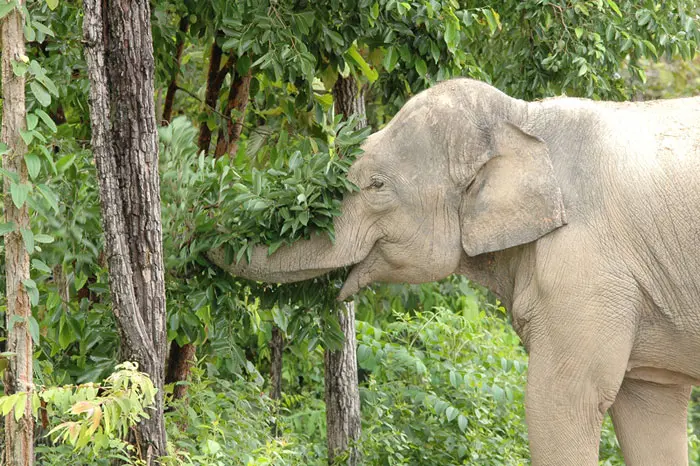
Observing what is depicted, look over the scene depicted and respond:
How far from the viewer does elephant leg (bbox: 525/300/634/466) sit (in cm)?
461

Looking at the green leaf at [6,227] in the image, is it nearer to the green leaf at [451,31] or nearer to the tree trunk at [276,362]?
the green leaf at [451,31]

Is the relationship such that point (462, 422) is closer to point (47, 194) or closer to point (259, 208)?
point (259, 208)

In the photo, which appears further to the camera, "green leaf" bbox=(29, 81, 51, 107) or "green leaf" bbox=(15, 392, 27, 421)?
"green leaf" bbox=(29, 81, 51, 107)

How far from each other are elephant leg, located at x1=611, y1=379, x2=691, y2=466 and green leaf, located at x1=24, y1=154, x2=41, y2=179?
2947 millimetres

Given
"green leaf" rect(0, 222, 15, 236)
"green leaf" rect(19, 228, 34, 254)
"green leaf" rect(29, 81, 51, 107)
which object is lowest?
"green leaf" rect(19, 228, 34, 254)

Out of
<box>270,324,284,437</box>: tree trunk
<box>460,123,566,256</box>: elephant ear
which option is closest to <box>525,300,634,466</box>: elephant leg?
<box>460,123,566,256</box>: elephant ear

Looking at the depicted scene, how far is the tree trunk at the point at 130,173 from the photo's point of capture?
4129 mm

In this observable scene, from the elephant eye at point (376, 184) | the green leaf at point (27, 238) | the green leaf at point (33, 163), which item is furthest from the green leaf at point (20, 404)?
the elephant eye at point (376, 184)

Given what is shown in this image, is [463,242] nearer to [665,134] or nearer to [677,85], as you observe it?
[665,134]

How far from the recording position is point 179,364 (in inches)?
218

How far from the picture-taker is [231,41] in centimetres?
513

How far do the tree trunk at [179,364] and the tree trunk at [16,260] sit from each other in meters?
1.52

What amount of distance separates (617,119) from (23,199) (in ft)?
8.06

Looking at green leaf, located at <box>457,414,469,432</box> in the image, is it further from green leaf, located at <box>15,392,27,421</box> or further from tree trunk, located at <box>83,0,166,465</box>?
green leaf, located at <box>15,392,27,421</box>
